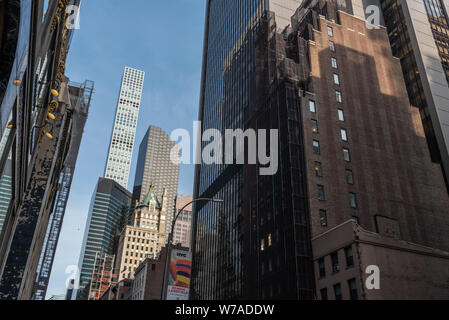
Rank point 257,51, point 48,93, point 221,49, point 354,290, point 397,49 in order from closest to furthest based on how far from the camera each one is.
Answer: point 48,93
point 354,290
point 257,51
point 397,49
point 221,49

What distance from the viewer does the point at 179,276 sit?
25.7 metres

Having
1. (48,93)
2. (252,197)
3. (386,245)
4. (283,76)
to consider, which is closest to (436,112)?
(283,76)

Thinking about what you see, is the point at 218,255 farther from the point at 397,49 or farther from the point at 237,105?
the point at 397,49

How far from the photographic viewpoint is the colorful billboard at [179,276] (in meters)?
24.7

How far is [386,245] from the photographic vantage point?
49.6 meters

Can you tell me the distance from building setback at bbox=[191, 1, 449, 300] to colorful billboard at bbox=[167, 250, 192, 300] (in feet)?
88.9

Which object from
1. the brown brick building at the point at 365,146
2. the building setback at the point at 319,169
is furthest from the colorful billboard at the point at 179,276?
the brown brick building at the point at 365,146

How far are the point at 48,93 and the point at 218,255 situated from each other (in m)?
72.9

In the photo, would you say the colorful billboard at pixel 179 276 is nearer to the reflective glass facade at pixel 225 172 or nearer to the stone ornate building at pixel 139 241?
the reflective glass facade at pixel 225 172

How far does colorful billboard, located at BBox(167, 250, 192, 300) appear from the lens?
Answer: 24688mm

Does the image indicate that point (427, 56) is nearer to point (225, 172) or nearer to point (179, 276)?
point (225, 172)

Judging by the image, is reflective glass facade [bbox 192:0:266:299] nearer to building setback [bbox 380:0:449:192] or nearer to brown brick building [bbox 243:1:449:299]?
brown brick building [bbox 243:1:449:299]

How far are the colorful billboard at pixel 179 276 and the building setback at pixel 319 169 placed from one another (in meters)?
27.1

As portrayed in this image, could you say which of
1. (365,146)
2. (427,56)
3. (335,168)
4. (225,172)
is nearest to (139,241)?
(225,172)
